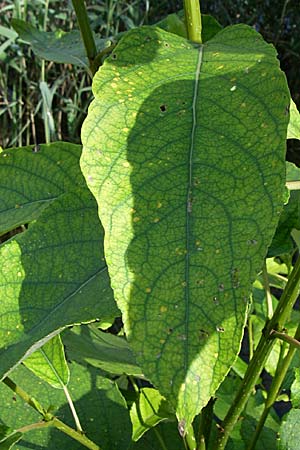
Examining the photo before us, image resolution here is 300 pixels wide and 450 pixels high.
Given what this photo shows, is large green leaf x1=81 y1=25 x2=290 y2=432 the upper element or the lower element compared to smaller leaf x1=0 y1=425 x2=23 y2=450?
upper

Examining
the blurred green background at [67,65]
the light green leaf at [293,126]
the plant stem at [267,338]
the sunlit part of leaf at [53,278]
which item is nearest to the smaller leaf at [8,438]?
Answer: the sunlit part of leaf at [53,278]

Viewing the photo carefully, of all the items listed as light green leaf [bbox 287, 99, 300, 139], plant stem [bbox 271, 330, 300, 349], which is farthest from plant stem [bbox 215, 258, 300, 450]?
light green leaf [bbox 287, 99, 300, 139]

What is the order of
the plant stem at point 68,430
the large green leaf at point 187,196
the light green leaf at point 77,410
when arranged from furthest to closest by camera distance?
1. the light green leaf at point 77,410
2. the plant stem at point 68,430
3. the large green leaf at point 187,196

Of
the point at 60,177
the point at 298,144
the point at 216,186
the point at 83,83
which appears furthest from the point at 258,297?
the point at 298,144

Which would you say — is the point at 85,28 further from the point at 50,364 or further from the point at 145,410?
the point at 145,410

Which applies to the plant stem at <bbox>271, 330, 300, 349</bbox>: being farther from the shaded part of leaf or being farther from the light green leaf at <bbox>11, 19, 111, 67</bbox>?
the light green leaf at <bbox>11, 19, 111, 67</bbox>

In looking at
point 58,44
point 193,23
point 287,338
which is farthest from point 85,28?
point 287,338

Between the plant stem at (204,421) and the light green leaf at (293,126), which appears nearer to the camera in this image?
the light green leaf at (293,126)

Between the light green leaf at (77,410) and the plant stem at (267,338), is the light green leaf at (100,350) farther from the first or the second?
the plant stem at (267,338)
